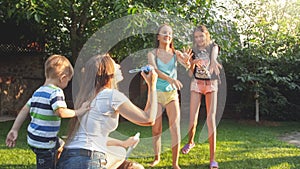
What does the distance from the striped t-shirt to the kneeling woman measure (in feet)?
0.49

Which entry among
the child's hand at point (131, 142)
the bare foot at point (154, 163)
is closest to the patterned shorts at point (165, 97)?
the bare foot at point (154, 163)

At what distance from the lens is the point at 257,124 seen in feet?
21.1

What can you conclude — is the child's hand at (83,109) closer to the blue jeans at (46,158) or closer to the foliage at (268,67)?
the blue jeans at (46,158)

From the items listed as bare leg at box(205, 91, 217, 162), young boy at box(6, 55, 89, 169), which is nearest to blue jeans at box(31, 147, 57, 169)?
young boy at box(6, 55, 89, 169)

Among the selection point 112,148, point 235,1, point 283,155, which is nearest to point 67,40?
point 235,1

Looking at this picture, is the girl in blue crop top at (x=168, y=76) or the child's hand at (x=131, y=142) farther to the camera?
the girl in blue crop top at (x=168, y=76)

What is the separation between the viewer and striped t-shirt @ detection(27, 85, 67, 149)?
200 cm

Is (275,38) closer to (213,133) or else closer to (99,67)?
(213,133)

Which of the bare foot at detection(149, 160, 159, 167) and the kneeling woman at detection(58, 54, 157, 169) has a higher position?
the kneeling woman at detection(58, 54, 157, 169)

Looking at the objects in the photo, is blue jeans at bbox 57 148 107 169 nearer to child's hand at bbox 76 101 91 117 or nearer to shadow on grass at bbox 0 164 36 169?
child's hand at bbox 76 101 91 117

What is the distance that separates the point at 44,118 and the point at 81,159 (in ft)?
1.31

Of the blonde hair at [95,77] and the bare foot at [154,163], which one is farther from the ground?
the blonde hair at [95,77]

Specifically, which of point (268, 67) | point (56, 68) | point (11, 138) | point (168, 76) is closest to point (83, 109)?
point (56, 68)

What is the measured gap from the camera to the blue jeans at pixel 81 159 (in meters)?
1.76
